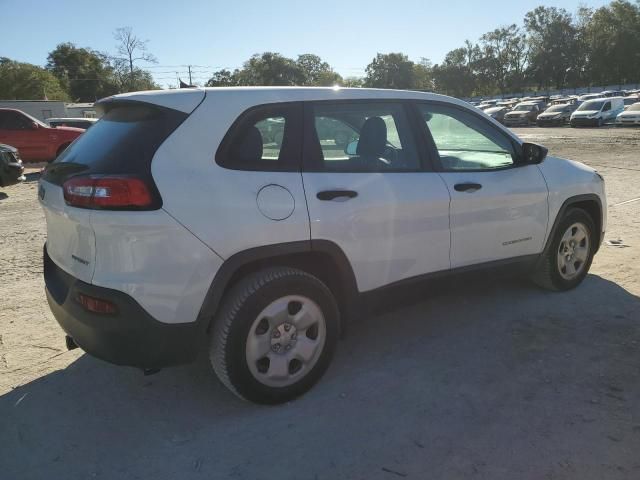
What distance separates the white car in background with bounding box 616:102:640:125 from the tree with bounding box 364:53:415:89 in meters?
78.3

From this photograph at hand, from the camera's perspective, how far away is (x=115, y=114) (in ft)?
9.46

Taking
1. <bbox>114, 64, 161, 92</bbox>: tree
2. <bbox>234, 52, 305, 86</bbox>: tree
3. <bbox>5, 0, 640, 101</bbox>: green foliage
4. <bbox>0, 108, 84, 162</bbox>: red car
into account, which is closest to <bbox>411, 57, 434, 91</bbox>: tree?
<bbox>5, 0, 640, 101</bbox>: green foliage

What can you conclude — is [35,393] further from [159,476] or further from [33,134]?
[33,134]

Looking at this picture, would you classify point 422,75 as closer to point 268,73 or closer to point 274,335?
point 268,73

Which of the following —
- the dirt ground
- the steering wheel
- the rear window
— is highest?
the rear window

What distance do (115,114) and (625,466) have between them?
3113 millimetres

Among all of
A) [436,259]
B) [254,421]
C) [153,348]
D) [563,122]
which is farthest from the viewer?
[563,122]

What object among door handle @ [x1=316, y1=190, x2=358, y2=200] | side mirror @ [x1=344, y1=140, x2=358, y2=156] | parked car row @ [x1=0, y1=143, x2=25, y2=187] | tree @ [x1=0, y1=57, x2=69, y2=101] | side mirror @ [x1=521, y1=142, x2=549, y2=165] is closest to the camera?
door handle @ [x1=316, y1=190, x2=358, y2=200]

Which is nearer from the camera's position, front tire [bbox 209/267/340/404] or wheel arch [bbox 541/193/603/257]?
front tire [bbox 209/267/340/404]

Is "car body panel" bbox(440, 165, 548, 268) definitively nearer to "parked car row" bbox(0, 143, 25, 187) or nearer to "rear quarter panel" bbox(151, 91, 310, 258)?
"rear quarter panel" bbox(151, 91, 310, 258)

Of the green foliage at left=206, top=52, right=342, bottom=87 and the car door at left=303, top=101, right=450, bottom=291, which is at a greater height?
the green foliage at left=206, top=52, right=342, bottom=87

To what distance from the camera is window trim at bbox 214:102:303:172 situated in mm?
2670

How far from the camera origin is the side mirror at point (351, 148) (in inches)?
126

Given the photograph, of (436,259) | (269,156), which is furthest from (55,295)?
(436,259)
